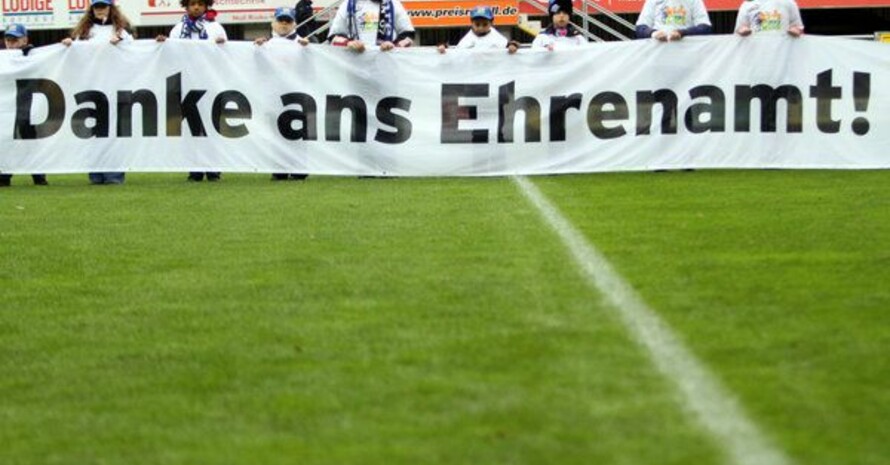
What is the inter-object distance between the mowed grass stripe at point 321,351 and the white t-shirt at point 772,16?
5.47 m

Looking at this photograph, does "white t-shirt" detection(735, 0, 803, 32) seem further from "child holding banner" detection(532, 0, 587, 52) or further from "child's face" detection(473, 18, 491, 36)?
"child's face" detection(473, 18, 491, 36)

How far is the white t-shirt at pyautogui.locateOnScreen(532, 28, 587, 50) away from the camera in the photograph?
51.5 ft

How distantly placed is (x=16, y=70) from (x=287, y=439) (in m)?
11.4

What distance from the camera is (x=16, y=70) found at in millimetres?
15789

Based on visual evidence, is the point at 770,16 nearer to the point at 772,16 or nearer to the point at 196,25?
the point at 772,16

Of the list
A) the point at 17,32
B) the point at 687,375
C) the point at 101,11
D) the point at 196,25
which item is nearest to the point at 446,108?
the point at 196,25

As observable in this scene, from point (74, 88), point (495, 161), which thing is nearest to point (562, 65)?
point (495, 161)

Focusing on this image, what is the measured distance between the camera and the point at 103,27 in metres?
16.5

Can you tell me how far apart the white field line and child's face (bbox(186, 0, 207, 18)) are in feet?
28.6

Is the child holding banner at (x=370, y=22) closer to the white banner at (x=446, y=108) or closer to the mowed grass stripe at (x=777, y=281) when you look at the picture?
the white banner at (x=446, y=108)

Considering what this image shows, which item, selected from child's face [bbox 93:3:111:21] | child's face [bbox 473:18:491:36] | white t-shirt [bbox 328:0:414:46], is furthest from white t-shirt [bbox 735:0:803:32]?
child's face [bbox 93:3:111:21]

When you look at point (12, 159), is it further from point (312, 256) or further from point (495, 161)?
point (312, 256)

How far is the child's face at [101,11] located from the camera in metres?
16.5

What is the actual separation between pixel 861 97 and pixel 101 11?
7.08 m
